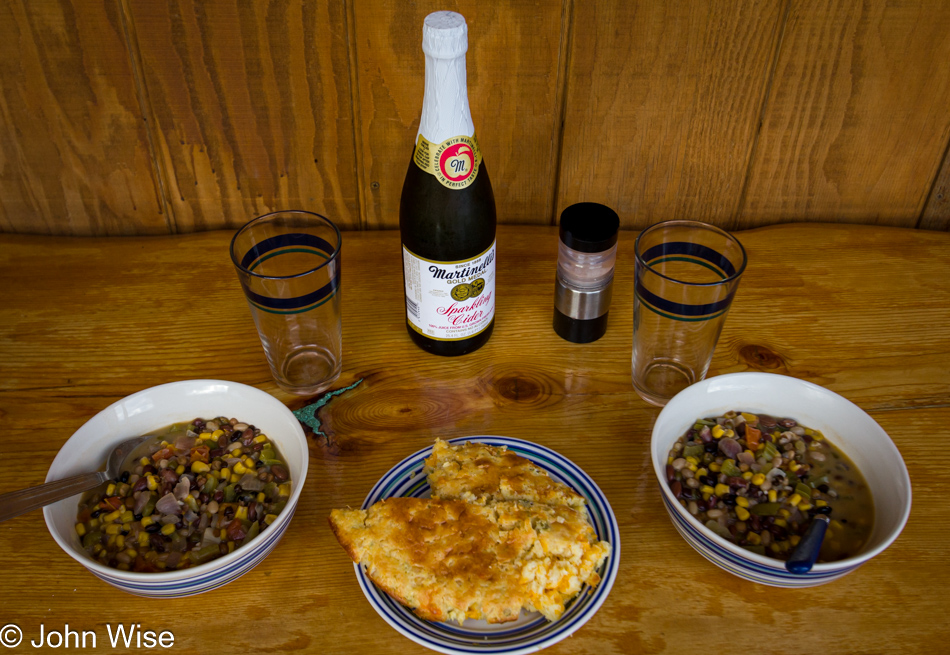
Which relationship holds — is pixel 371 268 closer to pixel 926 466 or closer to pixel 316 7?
pixel 316 7

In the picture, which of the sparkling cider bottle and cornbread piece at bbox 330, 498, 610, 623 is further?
the sparkling cider bottle

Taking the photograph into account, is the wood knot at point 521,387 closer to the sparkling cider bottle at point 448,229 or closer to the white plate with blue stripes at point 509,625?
the sparkling cider bottle at point 448,229

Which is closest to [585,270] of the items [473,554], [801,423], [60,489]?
[801,423]

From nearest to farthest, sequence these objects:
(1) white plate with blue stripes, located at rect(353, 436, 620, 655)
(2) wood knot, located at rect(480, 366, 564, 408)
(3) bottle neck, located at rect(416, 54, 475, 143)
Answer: (1) white plate with blue stripes, located at rect(353, 436, 620, 655)
(3) bottle neck, located at rect(416, 54, 475, 143)
(2) wood knot, located at rect(480, 366, 564, 408)

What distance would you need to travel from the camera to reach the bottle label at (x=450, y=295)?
3.44ft

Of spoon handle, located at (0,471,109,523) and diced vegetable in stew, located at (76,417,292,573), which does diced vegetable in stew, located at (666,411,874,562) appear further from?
spoon handle, located at (0,471,109,523)

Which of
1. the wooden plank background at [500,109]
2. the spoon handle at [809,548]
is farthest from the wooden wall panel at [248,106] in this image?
the spoon handle at [809,548]

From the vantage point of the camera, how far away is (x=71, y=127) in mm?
1308

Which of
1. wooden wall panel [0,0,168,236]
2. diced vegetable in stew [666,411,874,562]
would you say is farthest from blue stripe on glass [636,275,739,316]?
wooden wall panel [0,0,168,236]

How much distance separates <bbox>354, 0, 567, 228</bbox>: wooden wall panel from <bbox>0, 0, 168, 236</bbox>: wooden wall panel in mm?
423

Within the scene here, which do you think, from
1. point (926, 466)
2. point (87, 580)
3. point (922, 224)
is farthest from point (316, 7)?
point (922, 224)

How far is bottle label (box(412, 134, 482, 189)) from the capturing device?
1.05 meters

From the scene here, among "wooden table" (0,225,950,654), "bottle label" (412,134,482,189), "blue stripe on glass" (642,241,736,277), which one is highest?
"bottle label" (412,134,482,189)

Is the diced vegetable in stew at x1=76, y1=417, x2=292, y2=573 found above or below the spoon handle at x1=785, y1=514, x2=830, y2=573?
below
